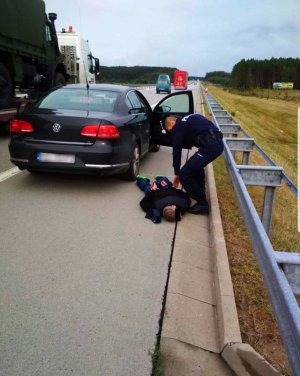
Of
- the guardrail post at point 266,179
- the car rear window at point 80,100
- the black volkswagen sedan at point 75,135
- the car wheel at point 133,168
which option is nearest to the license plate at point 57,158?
the black volkswagen sedan at point 75,135

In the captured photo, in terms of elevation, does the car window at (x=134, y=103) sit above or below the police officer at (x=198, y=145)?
above

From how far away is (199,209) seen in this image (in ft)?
18.1

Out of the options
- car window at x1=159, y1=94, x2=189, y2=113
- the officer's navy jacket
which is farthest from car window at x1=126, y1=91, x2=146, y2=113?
the officer's navy jacket

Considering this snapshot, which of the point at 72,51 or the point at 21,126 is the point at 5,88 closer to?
the point at 21,126

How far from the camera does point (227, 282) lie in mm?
3453

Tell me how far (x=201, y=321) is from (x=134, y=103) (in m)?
4.96

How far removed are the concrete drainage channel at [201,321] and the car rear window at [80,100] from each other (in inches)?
113

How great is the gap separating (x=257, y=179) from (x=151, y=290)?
6.72 ft

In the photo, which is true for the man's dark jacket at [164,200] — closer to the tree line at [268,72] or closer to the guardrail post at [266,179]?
the guardrail post at [266,179]

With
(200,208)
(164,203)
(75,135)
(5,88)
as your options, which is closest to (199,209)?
(200,208)

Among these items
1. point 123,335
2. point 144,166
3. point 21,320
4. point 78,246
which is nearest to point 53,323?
point 21,320

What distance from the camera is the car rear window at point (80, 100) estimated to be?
630 cm

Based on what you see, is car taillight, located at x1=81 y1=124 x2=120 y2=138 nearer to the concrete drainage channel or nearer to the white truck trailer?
the concrete drainage channel

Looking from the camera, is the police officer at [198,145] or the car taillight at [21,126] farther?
the car taillight at [21,126]
